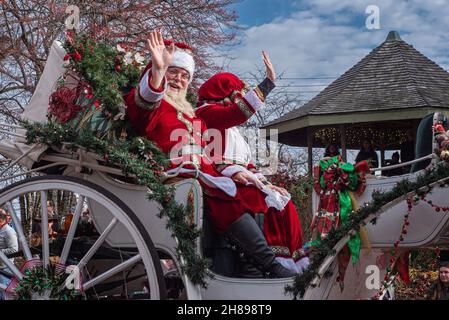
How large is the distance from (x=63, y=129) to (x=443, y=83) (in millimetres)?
12847

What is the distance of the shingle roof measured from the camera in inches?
539

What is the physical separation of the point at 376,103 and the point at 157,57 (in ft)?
35.2

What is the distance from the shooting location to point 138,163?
12.1ft

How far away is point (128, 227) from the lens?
358 cm

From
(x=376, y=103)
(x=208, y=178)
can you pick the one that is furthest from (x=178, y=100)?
(x=376, y=103)

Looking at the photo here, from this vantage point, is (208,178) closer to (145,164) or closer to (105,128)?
(145,164)

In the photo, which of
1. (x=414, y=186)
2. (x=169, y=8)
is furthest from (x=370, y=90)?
(x=414, y=186)

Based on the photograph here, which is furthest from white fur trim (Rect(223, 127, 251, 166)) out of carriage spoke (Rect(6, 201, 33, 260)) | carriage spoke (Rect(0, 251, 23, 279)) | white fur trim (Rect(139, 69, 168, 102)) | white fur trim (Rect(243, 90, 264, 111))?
carriage spoke (Rect(0, 251, 23, 279))

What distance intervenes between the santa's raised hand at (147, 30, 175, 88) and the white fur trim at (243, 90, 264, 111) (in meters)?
0.73

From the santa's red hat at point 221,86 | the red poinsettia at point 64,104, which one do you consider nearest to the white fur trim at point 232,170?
the santa's red hat at point 221,86

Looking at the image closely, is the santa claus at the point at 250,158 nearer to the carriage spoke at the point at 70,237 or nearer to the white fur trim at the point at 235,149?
the white fur trim at the point at 235,149

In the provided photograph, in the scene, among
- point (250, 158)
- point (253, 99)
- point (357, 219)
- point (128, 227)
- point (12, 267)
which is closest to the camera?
point (357, 219)

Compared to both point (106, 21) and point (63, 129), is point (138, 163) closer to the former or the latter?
point (63, 129)

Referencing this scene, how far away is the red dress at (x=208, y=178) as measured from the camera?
152 inches
